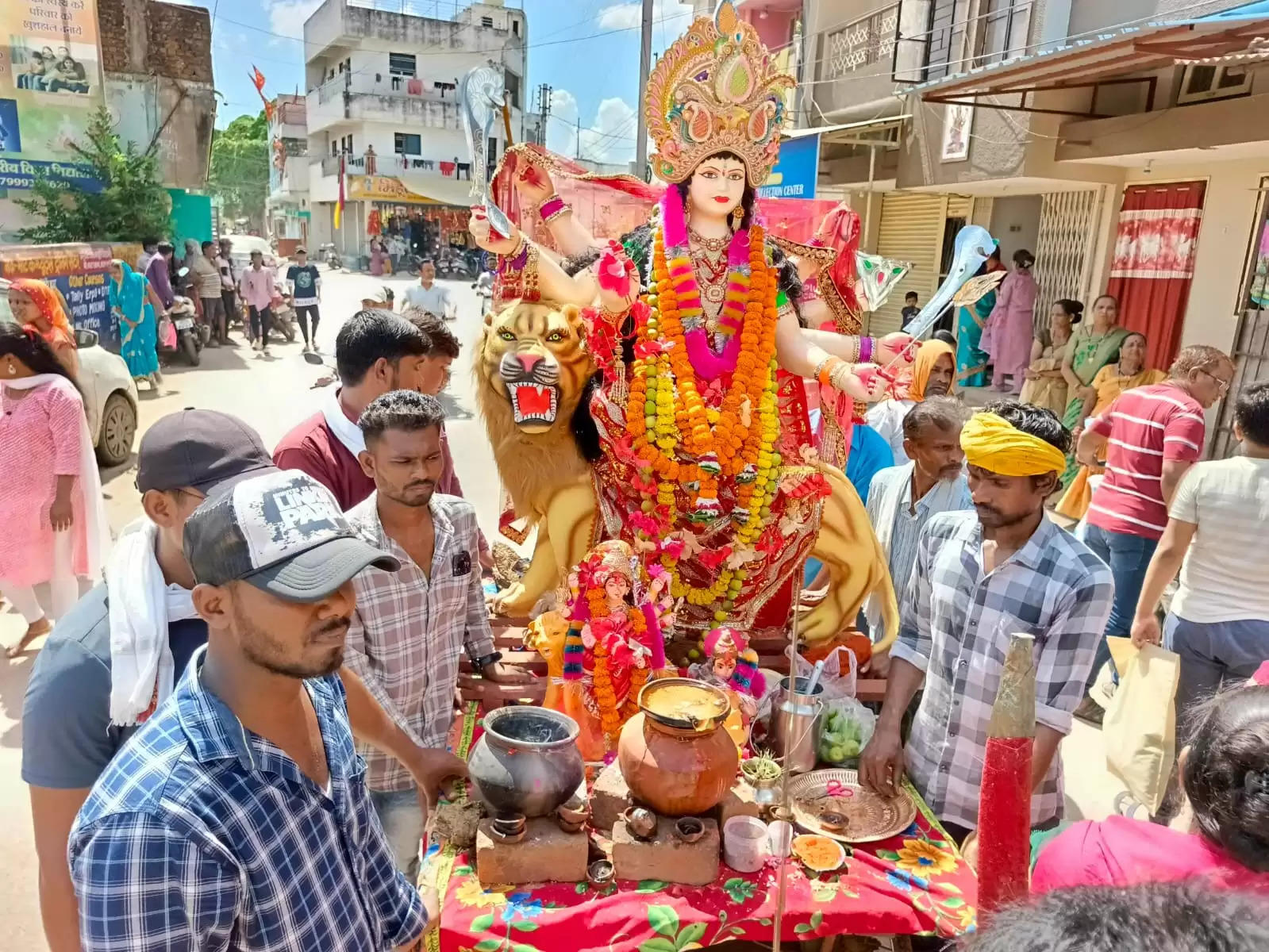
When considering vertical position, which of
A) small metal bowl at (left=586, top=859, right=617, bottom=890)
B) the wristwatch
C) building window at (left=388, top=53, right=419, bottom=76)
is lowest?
small metal bowl at (left=586, top=859, right=617, bottom=890)

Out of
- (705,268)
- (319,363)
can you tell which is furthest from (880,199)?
(705,268)

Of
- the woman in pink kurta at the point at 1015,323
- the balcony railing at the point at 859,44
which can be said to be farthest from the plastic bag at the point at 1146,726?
the balcony railing at the point at 859,44

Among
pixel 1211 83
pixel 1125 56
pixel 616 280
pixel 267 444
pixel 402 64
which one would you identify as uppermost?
pixel 402 64

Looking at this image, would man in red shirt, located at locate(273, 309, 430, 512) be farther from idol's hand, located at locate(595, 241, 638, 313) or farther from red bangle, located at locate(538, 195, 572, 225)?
red bangle, located at locate(538, 195, 572, 225)

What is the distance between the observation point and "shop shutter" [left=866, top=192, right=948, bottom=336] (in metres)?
11.8

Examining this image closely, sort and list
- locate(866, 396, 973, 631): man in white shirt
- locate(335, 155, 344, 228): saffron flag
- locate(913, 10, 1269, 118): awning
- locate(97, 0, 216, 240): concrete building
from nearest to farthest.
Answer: locate(866, 396, 973, 631): man in white shirt
locate(913, 10, 1269, 118): awning
locate(97, 0, 216, 240): concrete building
locate(335, 155, 344, 228): saffron flag

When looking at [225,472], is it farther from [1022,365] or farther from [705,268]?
[1022,365]

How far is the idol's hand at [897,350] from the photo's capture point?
9.72 feet

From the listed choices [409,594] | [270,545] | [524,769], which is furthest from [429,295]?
[270,545]

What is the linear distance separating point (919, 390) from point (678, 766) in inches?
75.9

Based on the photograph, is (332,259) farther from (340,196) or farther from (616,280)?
(616,280)

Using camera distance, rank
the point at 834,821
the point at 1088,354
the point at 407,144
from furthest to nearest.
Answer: the point at 407,144
the point at 1088,354
the point at 834,821

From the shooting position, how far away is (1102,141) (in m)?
7.66

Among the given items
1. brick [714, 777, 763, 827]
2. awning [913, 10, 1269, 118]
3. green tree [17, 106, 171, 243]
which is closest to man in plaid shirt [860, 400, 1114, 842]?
brick [714, 777, 763, 827]
